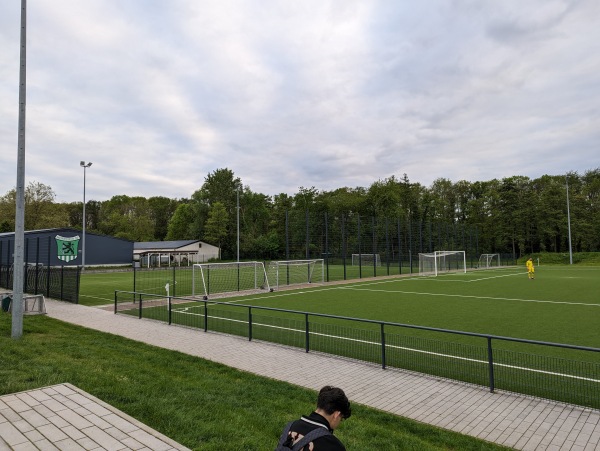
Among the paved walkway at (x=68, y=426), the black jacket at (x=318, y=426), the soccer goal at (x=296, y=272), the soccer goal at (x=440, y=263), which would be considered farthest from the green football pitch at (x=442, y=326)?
the soccer goal at (x=440, y=263)

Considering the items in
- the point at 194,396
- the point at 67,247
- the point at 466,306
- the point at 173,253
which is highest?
the point at 67,247

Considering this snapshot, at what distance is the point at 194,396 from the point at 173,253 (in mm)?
63389

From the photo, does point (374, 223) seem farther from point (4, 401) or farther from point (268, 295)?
point (4, 401)

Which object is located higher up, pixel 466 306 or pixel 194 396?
pixel 194 396

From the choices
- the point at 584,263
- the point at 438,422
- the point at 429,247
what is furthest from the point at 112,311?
the point at 584,263

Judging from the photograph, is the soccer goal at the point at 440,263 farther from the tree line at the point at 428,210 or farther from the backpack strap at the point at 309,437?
the backpack strap at the point at 309,437

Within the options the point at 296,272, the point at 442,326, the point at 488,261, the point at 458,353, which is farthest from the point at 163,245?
the point at 458,353

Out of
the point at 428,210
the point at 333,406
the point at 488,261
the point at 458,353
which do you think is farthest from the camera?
the point at 428,210

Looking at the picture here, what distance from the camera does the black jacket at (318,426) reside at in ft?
7.75

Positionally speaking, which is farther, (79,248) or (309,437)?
(79,248)

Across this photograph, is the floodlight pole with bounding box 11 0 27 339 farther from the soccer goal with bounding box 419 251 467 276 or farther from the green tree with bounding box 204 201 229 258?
the green tree with bounding box 204 201 229 258

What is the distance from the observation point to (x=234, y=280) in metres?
27.7

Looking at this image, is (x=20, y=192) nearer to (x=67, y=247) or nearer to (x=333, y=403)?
(x=333, y=403)

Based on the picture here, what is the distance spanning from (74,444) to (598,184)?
9912cm
